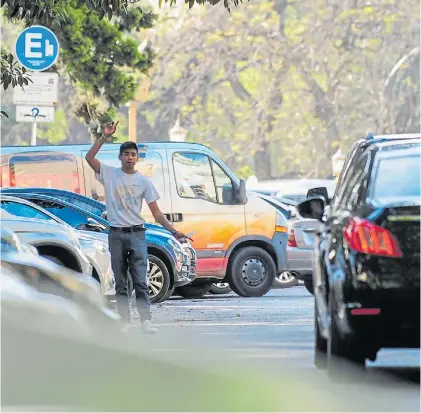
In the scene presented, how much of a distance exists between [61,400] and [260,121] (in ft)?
195

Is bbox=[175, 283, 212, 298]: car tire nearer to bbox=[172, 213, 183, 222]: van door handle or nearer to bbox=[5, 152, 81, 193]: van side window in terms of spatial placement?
bbox=[172, 213, 183, 222]: van door handle

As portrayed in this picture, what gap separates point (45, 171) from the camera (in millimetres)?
26172

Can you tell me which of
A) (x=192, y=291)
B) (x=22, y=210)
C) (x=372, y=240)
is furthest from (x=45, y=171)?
(x=372, y=240)

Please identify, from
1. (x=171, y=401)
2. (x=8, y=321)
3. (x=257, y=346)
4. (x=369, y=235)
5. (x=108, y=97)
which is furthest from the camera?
(x=108, y=97)

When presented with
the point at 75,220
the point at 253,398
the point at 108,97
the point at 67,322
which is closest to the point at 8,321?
the point at 67,322

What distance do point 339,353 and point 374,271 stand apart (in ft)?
2.16

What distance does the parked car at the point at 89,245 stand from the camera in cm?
2036

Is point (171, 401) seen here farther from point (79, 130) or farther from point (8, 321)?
point (79, 130)

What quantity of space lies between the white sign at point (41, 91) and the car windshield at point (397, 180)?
13968mm

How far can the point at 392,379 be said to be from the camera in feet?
39.4

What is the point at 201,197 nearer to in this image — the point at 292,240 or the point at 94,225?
the point at 292,240

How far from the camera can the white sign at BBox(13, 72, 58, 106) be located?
84.9ft

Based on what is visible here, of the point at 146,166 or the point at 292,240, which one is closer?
the point at 292,240

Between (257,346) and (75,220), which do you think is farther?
(75,220)
